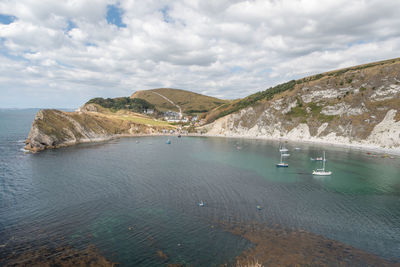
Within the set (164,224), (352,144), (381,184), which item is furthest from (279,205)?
(352,144)

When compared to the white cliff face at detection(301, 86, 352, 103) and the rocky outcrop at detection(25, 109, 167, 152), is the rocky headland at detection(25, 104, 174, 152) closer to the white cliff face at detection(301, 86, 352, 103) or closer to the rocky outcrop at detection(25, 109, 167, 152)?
the rocky outcrop at detection(25, 109, 167, 152)

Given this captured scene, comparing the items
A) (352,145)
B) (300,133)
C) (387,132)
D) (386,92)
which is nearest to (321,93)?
(300,133)

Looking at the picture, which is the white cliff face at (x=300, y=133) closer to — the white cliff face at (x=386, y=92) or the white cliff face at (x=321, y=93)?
the white cliff face at (x=321, y=93)

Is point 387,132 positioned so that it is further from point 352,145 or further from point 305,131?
point 305,131

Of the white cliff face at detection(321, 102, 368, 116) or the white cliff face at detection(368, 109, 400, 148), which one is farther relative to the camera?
the white cliff face at detection(321, 102, 368, 116)

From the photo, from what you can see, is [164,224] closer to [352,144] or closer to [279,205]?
[279,205]

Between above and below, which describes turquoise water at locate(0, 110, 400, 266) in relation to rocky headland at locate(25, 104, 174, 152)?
below

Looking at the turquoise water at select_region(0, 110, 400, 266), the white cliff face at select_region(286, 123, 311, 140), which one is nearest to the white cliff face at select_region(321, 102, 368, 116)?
the white cliff face at select_region(286, 123, 311, 140)

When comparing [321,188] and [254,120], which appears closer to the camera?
[321,188]
